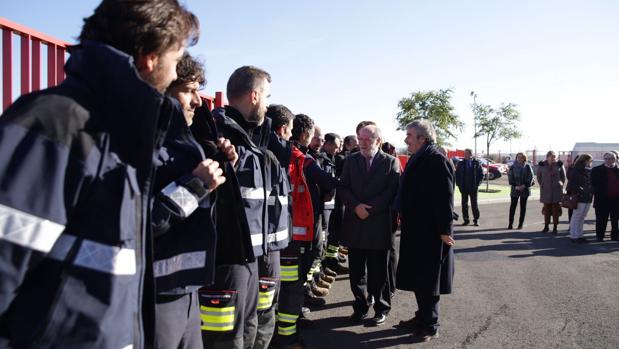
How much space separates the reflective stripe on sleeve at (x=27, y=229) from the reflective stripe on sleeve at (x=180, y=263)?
0.75 metres

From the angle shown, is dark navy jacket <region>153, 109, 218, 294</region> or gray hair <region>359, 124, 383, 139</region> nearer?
dark navy jacket <region>153, 109, 218, 294</region>

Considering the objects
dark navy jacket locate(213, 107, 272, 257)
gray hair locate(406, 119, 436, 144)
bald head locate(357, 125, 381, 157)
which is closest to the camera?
dark navy jacket locate(213, 107, 272, 257)

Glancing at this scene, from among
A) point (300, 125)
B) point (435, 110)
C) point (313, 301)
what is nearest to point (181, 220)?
point (300, 125)

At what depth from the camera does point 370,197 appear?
16.0ft

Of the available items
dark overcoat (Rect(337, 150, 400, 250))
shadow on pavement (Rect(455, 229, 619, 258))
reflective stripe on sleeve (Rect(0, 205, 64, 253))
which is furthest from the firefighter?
shadow on pavement (Rect(455, 229, 619, 258))

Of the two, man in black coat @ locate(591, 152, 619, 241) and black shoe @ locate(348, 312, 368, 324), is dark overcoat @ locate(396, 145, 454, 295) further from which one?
man in black coat @ locate(591, 152, 619, 241)

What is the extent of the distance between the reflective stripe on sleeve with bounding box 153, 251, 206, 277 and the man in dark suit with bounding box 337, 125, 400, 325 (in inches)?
120

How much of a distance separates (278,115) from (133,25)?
8.74ft

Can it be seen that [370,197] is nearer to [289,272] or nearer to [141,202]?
[289,272]

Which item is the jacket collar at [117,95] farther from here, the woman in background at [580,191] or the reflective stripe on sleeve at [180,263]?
the woman in background at [580,191]

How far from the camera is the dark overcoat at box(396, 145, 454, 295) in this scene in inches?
172

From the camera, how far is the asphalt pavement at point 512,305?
4379 mm

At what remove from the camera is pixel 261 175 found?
9.09 feet

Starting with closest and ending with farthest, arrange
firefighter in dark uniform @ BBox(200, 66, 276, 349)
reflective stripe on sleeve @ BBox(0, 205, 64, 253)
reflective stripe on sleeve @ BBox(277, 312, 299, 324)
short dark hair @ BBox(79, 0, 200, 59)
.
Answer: reflective stripe on sleeve @ BBox(0, 205, 64, 253) < short dark hair @ BBox(79, 0, 200, 59) < firefighter in dark uniform @ BBox(200, 66, 276, 349) < reflective stripe on sleeve @ BBox(277, 312, 299, 324)
